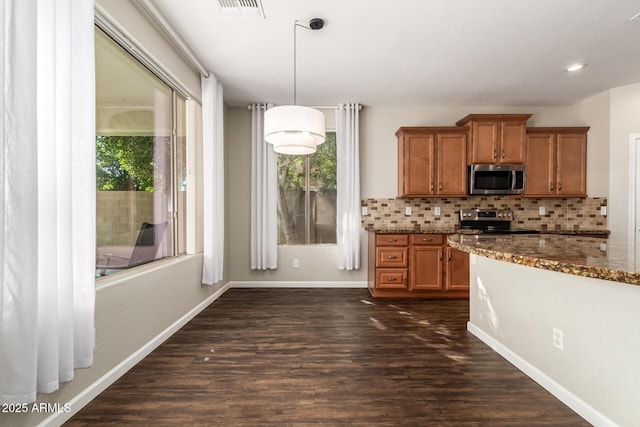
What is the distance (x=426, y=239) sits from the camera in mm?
3822

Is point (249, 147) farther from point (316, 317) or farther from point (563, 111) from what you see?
point (563, 111)

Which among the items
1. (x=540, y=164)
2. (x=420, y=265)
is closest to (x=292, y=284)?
(x=420, y=265)

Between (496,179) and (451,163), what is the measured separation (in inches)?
26.0

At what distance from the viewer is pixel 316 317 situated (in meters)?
3.12

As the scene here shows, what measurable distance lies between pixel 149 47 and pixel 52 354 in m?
2.24

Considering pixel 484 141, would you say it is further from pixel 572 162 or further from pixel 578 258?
pixel 578 258

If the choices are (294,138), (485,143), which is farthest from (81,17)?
(485,143)

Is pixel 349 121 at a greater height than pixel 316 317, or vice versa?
pixel 349 121

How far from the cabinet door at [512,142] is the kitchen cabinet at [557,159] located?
167 millimetres

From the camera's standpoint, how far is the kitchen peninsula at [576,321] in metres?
1.35

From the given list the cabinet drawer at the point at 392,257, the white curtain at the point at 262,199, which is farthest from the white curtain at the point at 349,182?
the white curtain at the point at 262,199

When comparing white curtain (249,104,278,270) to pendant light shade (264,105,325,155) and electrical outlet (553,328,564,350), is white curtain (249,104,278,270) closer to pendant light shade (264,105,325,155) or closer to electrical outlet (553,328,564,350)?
pendant light shade (264,105,325,155)

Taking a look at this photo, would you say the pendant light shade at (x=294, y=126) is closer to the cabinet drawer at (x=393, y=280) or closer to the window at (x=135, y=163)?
the window at (x=135, y=163)

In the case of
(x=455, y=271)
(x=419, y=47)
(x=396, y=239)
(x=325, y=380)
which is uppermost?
(x=419, y=47)
